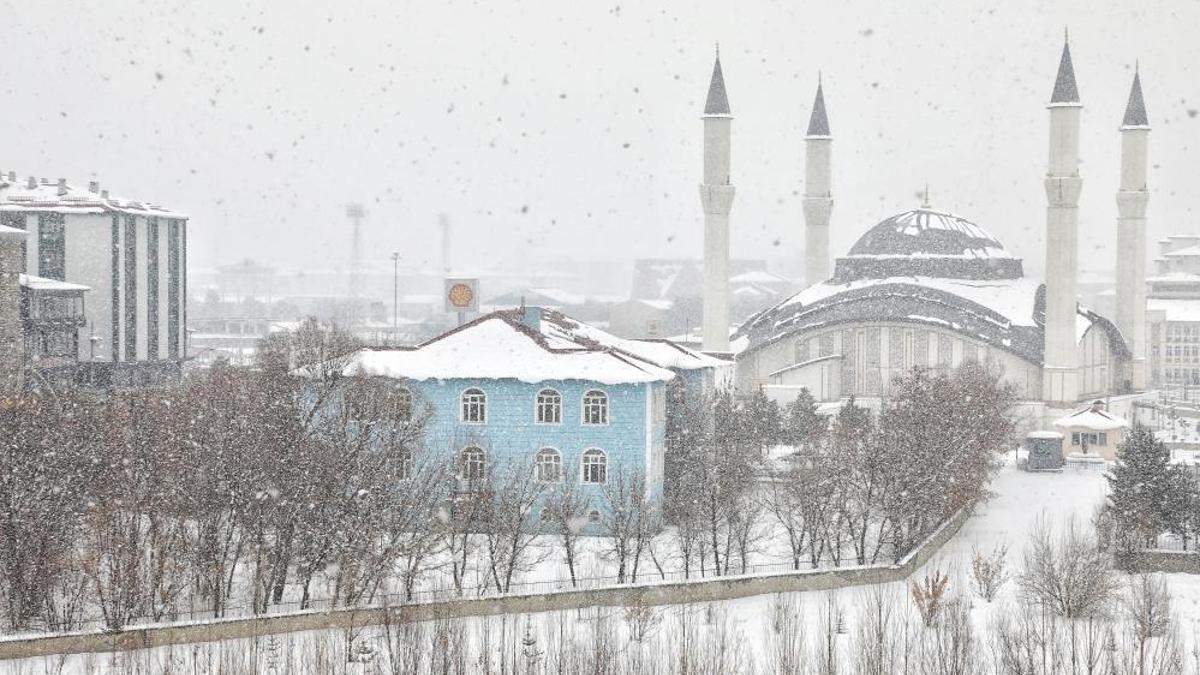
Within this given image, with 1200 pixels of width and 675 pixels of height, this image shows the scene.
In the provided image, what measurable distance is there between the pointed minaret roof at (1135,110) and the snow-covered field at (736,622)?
3194 centimetres

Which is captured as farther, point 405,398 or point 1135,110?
point 1135,110

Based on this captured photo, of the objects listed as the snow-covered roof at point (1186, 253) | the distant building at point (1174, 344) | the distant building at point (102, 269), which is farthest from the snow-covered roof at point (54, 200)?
the snow-covered roof at point (1186, 253)

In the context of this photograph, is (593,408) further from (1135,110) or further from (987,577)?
(1135,110)

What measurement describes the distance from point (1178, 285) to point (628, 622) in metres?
80.4

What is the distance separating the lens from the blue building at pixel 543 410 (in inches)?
1387

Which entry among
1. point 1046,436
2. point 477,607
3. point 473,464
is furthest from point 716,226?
point 477,607

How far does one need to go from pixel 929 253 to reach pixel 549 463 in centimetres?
3791

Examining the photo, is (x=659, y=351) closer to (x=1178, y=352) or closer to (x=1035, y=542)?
(x=1035, y=542)

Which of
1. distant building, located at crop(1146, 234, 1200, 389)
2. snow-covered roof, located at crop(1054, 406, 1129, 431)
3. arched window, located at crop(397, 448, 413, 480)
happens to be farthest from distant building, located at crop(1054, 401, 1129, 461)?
distant building, located at crop(1146, 234, 1200, 389)

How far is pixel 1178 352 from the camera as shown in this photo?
91.1 metres

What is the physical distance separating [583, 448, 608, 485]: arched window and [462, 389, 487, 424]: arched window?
240 cm

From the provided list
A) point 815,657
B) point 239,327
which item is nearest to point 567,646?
point 815,657

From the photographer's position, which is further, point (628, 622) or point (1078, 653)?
point (628, 622)

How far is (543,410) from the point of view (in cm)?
3550
